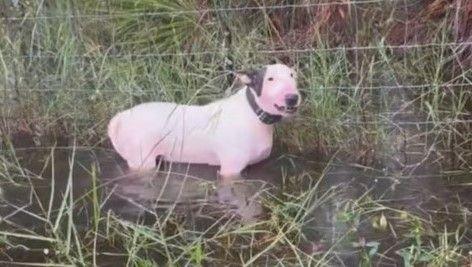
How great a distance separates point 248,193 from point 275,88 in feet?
1.64

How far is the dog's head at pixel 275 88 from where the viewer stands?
3.95 m

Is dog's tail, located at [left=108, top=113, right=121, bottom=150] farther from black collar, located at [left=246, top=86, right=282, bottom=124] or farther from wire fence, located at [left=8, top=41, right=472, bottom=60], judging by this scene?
wire fence, located at [left=8, top=41, right=472, bottom=60]

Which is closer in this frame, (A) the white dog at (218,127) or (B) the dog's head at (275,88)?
(B) the dog's head at (275,88)

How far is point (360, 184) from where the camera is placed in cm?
393

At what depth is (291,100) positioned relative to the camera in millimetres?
3928

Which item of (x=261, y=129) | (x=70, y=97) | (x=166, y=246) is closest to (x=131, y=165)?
(x=261, y=129)

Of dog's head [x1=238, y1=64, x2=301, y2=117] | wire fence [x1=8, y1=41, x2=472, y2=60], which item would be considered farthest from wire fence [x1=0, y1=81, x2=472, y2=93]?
dog's head [x1=238, y1=64, x2=301, y2=117]

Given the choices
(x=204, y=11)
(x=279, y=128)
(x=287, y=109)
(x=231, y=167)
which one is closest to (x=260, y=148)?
(x=231, y=167)

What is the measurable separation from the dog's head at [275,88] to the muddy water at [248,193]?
344mm

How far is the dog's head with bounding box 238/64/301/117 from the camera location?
3945 millimetres

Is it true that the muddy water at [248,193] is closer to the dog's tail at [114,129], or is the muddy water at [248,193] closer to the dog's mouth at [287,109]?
the dog's tail at [114,129]

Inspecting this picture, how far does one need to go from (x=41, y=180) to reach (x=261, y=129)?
3.63 feet

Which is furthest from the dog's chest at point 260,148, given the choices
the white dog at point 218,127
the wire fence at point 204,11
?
the wire fence at point 204,11

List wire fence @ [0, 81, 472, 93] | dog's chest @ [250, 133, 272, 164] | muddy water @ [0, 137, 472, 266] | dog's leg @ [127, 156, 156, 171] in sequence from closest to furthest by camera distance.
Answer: muddy water @ [0, 137, 472, 266] < dog's chest @ [250, 133, 272, 164] < dog's leg @ [127, 156, 156, 171] < wire fence @ [0, 81, 472, 93]
